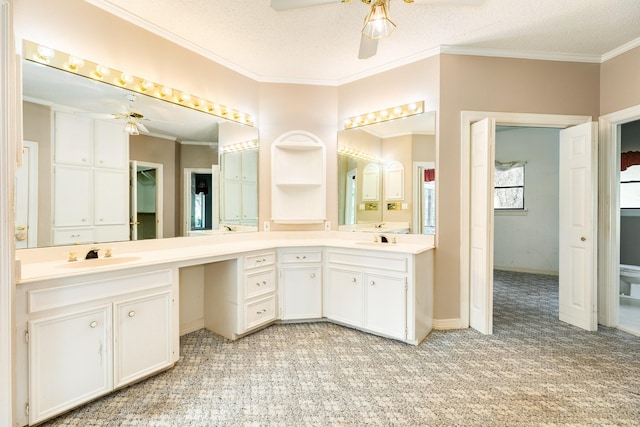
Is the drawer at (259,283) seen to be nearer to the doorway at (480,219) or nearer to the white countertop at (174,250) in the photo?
the white countertop at (174,250)

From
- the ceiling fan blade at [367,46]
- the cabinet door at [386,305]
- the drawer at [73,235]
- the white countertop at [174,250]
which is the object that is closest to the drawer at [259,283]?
the white countertop at [174,250]

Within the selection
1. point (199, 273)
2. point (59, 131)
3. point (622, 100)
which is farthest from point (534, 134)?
point (59, 131)

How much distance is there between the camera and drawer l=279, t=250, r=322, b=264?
3.07 metres

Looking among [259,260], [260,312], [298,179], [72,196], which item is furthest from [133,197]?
[298,179]

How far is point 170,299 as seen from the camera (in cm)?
218

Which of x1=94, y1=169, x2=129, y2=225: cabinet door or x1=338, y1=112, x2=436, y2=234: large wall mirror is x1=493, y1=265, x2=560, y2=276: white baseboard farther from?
x1=94, y1=169, x2=129, y2=225: cabinet door

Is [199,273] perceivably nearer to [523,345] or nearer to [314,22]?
[314,22]

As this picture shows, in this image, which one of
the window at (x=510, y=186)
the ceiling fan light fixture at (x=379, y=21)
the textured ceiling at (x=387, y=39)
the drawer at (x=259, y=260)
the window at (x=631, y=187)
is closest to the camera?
the ceiling fan light fixture at (x=379, y=21)

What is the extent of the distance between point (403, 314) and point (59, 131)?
9.71 feet

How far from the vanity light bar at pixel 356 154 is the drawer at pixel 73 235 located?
252cm

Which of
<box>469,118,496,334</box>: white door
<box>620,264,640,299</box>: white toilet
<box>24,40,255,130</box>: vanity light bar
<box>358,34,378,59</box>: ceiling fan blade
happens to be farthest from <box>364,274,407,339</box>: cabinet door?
<box>620,264,640,299</box>: white toilet

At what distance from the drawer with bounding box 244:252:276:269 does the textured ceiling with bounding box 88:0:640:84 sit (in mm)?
2013

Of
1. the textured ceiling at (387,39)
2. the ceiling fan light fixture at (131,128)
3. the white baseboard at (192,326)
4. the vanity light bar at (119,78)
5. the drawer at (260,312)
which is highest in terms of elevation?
the textured ceiling at (387,39)

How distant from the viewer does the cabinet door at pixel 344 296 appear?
9.53ft
